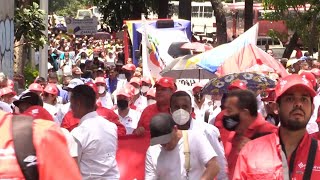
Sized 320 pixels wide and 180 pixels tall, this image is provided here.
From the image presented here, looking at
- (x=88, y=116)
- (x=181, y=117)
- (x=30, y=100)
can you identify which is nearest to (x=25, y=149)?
(x=181, y=117)

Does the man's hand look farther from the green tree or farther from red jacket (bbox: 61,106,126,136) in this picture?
the green tree

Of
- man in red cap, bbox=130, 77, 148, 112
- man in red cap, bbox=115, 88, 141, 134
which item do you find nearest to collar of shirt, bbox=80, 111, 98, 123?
man in red cap, bbox=115, 88, 141, 134

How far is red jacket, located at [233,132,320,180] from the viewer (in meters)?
4.18

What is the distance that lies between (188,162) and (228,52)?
918 centimetres

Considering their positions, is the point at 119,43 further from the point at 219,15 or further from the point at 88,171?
the point at 88,171

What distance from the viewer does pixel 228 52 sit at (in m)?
15.5

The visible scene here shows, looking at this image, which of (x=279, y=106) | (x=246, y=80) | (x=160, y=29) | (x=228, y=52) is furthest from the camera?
(x=160, y=29)

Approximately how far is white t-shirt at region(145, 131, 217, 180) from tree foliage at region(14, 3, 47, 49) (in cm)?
1123

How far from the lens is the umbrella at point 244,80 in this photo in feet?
37.9

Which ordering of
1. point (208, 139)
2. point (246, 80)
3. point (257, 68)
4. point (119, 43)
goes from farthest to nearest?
point (119, 43), point (257, 68), point (246, 80), point (208, 139)

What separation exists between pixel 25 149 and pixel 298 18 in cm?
2761

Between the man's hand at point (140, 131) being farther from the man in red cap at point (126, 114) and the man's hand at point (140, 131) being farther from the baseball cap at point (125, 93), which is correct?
the baseball cap at point (125, 93)

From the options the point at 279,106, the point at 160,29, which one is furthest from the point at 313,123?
the point at 160,29

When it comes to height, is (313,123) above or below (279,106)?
below
